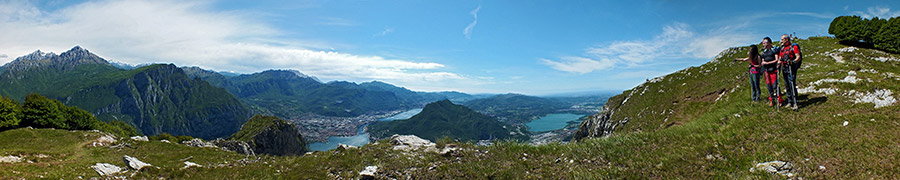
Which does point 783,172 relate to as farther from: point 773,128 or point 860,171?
point 773,128

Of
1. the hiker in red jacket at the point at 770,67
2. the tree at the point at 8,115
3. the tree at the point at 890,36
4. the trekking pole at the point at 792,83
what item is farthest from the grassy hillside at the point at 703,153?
the tree at the point at 890,36

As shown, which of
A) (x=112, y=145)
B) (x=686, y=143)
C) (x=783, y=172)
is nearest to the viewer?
(x=783, y=172)

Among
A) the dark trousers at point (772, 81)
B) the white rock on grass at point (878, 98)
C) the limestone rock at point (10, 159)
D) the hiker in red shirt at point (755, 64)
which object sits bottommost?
the limestone rock at point (10, 159)

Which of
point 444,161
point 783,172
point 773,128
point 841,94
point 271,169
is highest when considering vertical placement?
point 841,94

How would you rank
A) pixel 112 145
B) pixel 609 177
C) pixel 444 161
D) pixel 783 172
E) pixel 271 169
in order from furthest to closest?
pixel 112 145
pixel 271 169
pixel 444 161
pixel 609 177
pixel 783 172

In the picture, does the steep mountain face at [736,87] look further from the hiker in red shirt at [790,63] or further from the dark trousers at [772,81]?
the dark trousers at [772,81]

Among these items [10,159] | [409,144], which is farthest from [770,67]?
[10,159]

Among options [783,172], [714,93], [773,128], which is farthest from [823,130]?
[714,93]
